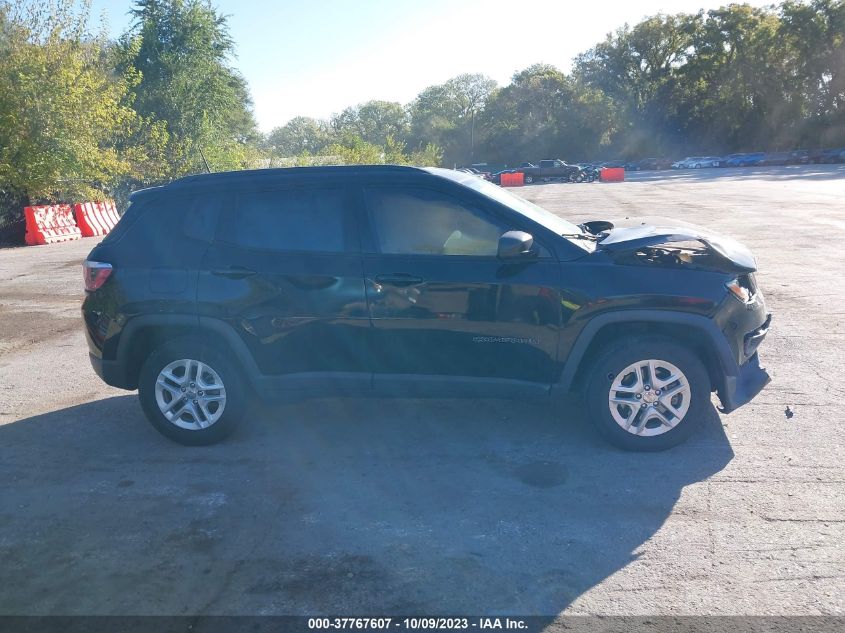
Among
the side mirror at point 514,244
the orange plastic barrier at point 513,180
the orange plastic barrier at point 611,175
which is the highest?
the side mirror at point 514,244

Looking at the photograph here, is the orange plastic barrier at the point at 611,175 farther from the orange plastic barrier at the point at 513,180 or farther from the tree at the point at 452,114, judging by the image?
the tree at the point at 452,114

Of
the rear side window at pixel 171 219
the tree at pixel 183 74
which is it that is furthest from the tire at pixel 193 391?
the tree at pixel 183 74

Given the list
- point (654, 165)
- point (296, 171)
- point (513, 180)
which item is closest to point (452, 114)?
point (654, 165)

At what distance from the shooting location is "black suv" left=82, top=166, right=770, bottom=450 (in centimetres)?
483

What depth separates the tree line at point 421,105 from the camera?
67.6 ft

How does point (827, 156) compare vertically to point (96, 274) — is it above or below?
below

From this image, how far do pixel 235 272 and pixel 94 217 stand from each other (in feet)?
64.0

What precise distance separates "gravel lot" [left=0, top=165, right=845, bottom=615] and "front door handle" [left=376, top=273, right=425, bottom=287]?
3.88ft

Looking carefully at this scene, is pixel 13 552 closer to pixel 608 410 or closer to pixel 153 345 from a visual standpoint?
pixel 153 345

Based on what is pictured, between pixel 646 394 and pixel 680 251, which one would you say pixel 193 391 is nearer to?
pixel 646 394

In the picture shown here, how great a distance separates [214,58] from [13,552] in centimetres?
3105

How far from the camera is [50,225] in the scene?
2052 centimetres

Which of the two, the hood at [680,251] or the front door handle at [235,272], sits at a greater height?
the hood at [680,251]

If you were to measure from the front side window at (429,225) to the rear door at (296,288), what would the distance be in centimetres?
22
